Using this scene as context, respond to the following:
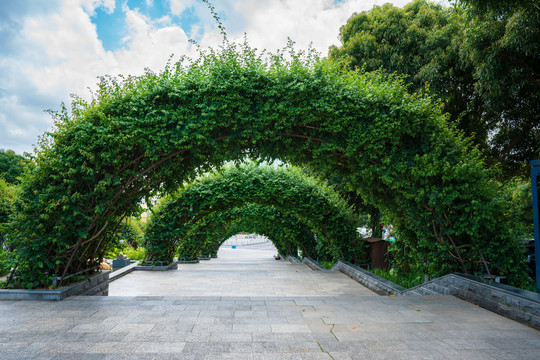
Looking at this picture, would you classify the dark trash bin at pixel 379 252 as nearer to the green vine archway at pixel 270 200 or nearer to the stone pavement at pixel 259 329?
the green vine archway at pixel 270 200

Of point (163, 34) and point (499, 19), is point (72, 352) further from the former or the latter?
point (499, 19)

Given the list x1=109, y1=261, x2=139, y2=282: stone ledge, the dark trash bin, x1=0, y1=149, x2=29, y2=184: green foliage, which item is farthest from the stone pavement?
x1=0, y1=149, x2=29, y2=184: green foliage

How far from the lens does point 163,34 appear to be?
23.4 feet

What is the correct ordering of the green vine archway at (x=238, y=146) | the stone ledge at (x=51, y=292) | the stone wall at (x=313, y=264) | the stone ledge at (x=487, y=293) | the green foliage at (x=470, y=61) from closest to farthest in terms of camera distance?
the stone ledge at (x=487, y=293) < the stone ledge at (x=51, y=292) < the green vine archway at (x=238, y=146) < the green foliage at (x=470, y=61) < the stone wall at (x=313, y=264)

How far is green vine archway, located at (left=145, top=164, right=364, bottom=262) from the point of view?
10.4 metres

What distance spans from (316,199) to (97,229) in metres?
6.71

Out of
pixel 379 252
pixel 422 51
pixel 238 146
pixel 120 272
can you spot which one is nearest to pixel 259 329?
pixel 238 146

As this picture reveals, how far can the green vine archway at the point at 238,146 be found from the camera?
509 cm

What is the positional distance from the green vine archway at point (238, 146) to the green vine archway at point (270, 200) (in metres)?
4.47

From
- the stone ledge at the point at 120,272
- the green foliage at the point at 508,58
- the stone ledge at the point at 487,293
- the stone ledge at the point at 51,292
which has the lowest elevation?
the stone ledge at the point at 120,272

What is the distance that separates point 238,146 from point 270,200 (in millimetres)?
5679

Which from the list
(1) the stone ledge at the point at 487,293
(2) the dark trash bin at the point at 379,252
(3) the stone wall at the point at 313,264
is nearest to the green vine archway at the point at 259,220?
(3) the stone wall at the point at 313,264

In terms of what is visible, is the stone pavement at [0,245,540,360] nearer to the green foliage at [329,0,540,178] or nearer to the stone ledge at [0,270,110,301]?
the stone ledge at [0,270,110,301]

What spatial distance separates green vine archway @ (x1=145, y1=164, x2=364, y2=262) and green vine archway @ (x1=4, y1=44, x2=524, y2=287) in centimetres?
447
